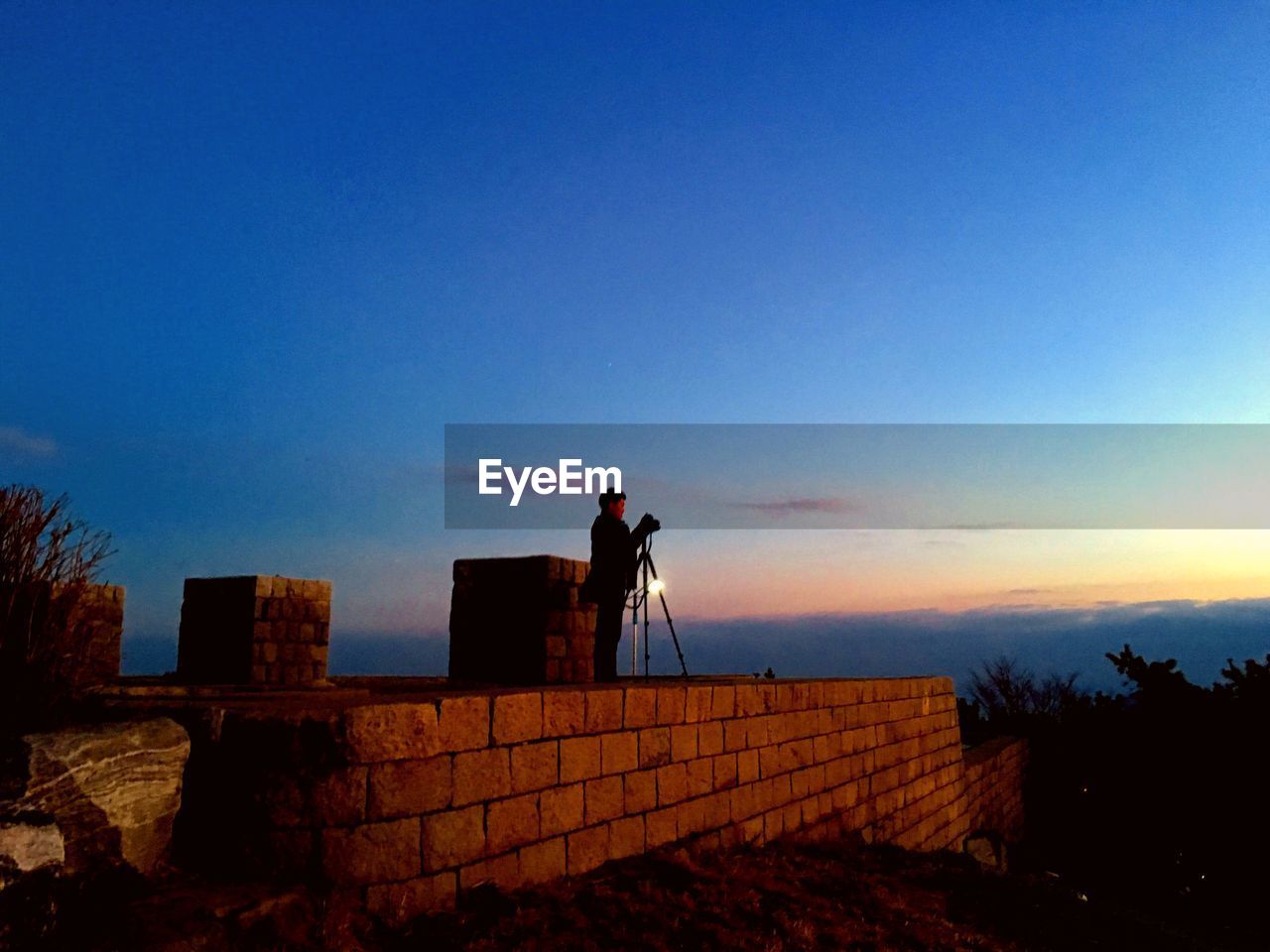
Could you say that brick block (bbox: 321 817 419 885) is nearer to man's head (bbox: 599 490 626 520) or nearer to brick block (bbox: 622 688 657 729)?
brick block (bbox: 622 688 657 729)

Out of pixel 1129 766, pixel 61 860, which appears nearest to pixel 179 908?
pixel 61 860

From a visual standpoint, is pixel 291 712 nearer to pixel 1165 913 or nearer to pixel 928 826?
pixel 928 826

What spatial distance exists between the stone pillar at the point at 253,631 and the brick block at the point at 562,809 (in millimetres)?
3982

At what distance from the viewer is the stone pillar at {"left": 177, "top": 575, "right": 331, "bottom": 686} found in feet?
28.2

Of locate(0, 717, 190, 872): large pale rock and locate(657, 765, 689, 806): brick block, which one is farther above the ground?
locate(0, 717, 190, 872): large pale rock

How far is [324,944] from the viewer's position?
3.89 metres

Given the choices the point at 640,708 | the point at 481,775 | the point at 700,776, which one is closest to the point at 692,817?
the point at 700,776

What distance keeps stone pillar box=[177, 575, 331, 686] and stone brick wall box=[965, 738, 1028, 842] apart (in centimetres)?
1065

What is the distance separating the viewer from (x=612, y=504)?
864 centimetres

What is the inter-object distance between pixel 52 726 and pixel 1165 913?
15.5m

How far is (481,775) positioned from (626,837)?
1.54 metres

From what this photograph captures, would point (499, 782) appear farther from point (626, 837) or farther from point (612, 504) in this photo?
point (612, 504)

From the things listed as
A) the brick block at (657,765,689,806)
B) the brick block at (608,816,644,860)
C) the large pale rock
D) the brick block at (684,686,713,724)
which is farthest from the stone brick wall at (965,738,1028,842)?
the large pale rock

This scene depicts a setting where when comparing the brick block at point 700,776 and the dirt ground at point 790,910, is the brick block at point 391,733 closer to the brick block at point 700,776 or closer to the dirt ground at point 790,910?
the dirt ground at point 790,910
